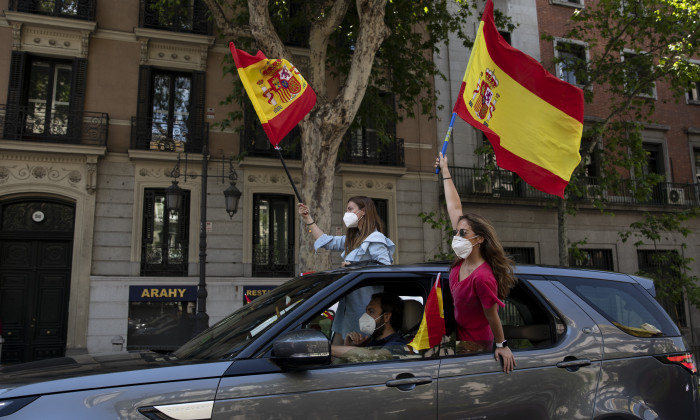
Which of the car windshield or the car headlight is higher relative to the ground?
the car windshield

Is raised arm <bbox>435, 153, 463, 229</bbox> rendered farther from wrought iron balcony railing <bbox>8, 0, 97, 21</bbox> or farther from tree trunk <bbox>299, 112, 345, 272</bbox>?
wrought iron balcony railing <bbox>8, 0, 97, 21</bbox>

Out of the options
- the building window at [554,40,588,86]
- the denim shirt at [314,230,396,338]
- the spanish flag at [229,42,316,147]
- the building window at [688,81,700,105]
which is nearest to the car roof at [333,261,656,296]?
the denim shirt at [314,230,396,338]

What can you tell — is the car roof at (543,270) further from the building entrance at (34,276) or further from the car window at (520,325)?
the building entrance at (34,276)

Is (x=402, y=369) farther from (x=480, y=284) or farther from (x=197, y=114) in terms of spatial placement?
(x=197, y=114)

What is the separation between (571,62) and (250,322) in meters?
20.4

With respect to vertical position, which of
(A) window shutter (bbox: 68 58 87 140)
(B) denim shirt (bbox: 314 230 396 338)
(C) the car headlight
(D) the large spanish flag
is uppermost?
(A) window shutter (bbox: 68 58 87 140)

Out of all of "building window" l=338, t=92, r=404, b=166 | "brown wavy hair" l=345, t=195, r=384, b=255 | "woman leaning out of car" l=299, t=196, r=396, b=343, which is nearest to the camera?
"woman leaning out of car" l=299, t=196, r=396, b=343

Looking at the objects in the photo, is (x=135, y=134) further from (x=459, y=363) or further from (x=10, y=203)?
(x=459, y=363)

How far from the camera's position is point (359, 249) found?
414cm

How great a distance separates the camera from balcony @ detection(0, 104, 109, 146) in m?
14.3

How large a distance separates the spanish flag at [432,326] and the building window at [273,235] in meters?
13.6

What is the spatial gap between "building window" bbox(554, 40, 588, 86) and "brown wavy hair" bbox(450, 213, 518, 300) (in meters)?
14.6

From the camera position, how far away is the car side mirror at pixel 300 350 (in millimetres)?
2344

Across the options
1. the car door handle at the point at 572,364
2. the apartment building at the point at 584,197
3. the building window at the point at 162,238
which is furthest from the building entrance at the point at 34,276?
the car door handle at the point at 572,364
